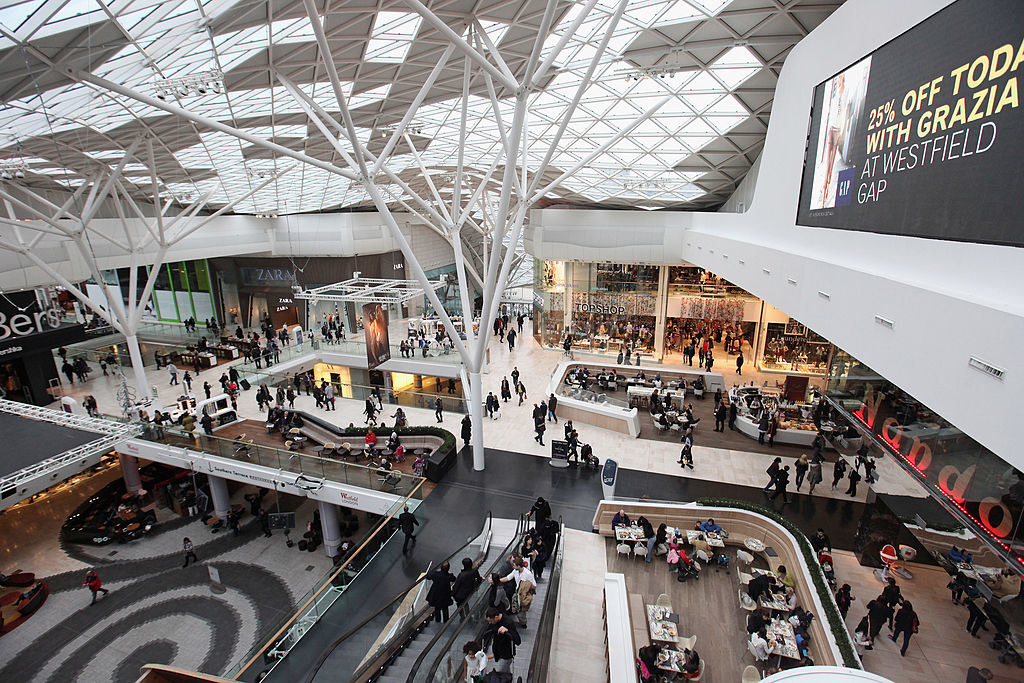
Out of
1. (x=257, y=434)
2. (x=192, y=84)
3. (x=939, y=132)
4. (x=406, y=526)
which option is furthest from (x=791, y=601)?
(x=257, y=434)

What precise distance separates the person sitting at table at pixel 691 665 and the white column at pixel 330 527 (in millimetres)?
15369

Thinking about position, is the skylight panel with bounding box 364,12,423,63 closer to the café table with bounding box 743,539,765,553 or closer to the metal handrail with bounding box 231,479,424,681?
the metal handrail with bounding box 231,479,424,681

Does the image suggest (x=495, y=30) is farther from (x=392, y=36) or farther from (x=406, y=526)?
(x=406, y=526)

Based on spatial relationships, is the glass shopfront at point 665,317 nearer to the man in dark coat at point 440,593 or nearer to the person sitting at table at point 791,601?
the person sitting at table at point 791,601

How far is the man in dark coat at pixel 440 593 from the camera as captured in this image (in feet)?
35.9

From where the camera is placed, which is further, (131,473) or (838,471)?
(131,473)

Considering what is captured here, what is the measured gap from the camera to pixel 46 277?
94.6ft

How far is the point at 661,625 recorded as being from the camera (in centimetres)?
1211

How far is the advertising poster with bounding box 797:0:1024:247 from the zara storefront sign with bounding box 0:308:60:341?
139 ft

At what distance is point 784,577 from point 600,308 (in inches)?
1056

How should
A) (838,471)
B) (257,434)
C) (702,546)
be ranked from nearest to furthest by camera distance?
1. (702,546)
2. (838,471)
3. (257,434)

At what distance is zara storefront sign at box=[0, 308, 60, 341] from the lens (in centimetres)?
2884

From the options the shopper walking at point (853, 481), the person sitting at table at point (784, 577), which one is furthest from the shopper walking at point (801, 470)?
the person sitting at table at point (784, 577)

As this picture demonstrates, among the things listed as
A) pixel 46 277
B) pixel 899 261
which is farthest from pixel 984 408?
pixel 46 277
